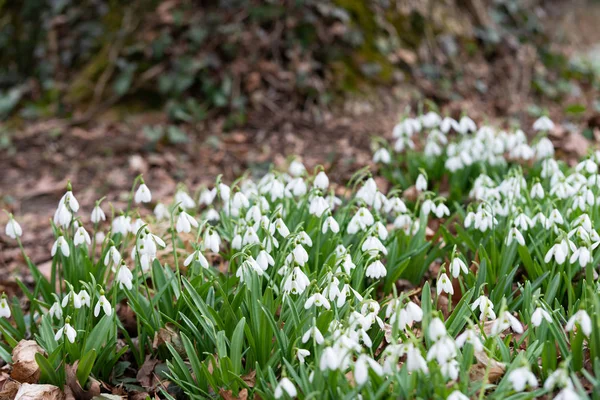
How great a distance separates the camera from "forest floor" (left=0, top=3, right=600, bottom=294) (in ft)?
14.7

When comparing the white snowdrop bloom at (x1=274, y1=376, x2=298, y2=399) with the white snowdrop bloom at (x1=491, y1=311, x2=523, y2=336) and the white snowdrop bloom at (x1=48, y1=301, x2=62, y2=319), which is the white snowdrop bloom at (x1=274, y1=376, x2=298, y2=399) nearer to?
the white snowdrop bloom at (x1=491, y1=311, x2=523, y2=336)

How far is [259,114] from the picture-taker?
532 cm

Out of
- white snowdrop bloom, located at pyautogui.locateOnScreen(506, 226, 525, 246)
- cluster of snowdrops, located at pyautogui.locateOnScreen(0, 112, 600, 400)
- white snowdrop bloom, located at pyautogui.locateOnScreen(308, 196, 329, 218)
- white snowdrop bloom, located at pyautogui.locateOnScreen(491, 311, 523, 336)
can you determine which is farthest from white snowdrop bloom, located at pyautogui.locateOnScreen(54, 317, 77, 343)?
white snowdrop bloom, located at pyautogui.locateOnScreen(506, 226, 525, 246)

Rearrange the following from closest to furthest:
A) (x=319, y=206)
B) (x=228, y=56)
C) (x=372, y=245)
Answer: (x=372, y=245) < (x=319, y=206) < (x=228, y=56)

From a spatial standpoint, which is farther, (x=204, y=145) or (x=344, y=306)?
(x=204, y=145)

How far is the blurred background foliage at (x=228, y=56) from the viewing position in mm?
5277

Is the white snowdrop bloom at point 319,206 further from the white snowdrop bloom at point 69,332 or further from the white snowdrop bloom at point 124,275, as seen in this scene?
the white snowdrop bloom at point 69,332

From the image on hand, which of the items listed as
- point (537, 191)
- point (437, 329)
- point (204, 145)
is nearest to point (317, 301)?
point (437, 329)

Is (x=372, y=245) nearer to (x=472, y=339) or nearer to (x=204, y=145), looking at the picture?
(x=472, y=339)

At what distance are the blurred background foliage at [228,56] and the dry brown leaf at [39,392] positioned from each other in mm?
3222

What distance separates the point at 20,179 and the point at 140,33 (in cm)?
165

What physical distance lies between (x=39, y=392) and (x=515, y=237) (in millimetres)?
1719

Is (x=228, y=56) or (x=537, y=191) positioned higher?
(x=537, y=191)

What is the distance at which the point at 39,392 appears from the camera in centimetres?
202
